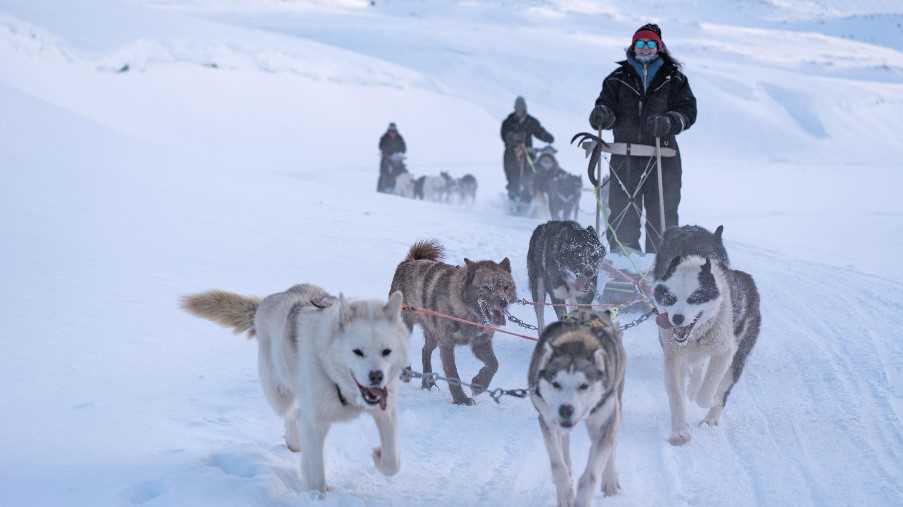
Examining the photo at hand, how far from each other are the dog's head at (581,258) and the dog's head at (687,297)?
1328 millimetres

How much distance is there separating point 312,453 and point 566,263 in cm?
273

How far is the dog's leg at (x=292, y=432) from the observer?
3.40 m

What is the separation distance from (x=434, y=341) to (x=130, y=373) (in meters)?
1.60

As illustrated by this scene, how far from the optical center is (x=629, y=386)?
15.3 feet

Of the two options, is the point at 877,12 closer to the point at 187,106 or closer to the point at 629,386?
the point at 187,106

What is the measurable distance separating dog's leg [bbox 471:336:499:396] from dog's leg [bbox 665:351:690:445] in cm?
94

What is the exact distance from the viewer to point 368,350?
2.84m

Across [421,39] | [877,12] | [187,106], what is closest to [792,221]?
[187,106]

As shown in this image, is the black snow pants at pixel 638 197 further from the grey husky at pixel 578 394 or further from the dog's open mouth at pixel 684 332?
the grey husky at pixel 578 394

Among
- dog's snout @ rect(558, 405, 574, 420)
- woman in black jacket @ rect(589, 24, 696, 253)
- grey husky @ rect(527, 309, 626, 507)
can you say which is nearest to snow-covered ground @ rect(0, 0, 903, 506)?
grey husky @ rect(527, 309, 626, 507)

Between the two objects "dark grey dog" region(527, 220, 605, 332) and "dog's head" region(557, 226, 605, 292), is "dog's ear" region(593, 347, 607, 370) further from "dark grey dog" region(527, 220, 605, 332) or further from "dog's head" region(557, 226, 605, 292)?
"dog's head" region(557, 226, 605, 292)

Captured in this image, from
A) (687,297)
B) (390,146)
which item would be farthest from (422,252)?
(390,146)

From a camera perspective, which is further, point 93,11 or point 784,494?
point 93,11

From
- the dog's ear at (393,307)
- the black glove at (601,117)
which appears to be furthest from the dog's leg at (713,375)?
the black glove at (601,117)
